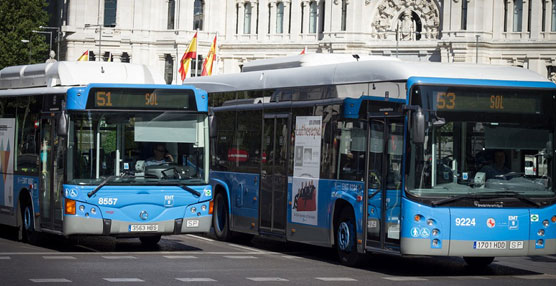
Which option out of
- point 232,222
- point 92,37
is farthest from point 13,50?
point 232,222

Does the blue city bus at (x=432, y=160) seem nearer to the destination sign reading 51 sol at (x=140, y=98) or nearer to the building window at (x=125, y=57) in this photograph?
the destination sign reading 51 sol at (x=140, y=98)

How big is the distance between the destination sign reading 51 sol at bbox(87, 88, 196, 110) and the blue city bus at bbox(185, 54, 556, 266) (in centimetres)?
68

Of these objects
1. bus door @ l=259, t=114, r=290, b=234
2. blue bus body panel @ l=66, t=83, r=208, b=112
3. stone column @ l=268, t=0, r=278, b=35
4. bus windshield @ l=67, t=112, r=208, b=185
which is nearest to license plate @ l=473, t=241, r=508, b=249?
bus door @ l=259, t=114, r=290, b=234

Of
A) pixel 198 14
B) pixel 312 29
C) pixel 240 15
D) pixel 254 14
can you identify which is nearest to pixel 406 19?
Result: pixel 312 29

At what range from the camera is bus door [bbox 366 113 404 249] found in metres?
14.5

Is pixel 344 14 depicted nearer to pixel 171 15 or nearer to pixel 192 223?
pixel 171 15

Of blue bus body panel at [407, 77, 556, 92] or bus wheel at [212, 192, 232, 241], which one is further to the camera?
bus wheel at [212, 192, 232, 241]

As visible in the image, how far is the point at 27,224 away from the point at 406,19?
214 ft

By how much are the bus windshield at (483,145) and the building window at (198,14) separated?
7419 centimetres

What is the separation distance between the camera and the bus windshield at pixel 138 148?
1616 cm

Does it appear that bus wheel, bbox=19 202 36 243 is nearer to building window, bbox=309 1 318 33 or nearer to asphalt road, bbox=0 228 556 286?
asphalt road, bbox=0 228 556 286

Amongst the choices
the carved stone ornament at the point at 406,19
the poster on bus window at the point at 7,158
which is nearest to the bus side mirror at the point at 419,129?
the poster on bus window at the point at 7,158

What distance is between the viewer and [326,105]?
1650 cm

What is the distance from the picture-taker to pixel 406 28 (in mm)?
81250
